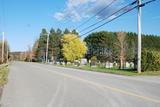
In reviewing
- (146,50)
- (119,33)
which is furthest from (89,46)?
(146,50)

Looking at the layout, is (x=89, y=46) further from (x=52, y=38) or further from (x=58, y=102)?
(x=58, y=102)

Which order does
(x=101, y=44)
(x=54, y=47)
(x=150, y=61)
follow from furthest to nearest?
(x=101, y=44)
(x=54, y=47)
(x=150, y=61)

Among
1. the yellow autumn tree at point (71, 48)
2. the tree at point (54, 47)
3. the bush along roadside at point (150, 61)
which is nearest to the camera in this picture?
the bush along roadside at point (150, 61)

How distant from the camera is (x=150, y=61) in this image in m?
35.5

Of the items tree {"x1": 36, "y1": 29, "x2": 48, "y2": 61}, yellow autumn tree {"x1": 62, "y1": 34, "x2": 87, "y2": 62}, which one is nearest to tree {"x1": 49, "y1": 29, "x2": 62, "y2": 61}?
tree {"x1": 36, "y1": 29, "x2": 48, "y2": 61}

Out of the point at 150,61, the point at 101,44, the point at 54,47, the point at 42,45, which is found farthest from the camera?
the point at 101,44

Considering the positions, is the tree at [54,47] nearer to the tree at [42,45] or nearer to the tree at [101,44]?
the tree at [42,45]

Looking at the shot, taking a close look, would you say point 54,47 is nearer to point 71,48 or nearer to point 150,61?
point 71,48

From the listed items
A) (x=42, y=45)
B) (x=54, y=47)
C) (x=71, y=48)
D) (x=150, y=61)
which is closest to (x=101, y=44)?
(x=54, y=47)

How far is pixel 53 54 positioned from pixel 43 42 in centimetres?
1072

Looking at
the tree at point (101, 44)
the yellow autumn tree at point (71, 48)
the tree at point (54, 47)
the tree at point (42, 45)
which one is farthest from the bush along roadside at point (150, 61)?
the tree at point (42, 45)

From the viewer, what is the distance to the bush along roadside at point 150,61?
3531 centimetres

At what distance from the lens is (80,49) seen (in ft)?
323

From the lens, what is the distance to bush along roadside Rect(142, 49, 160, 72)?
35312 mm
